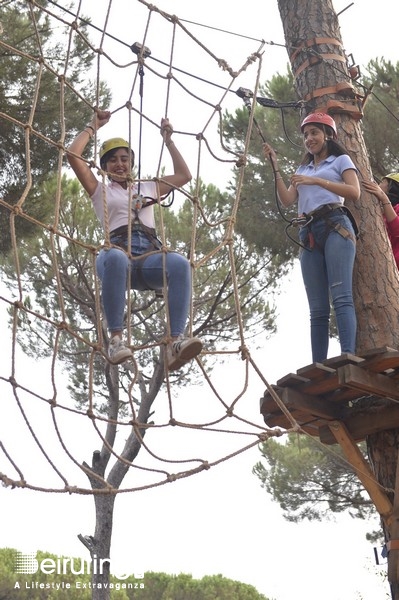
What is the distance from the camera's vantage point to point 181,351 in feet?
10.7

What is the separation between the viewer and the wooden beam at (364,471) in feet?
12.7

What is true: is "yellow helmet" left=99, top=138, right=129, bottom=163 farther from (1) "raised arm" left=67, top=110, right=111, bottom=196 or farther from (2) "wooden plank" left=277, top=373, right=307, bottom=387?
(2) "wooden plank" left=277, top=373, right=307, bottom=387

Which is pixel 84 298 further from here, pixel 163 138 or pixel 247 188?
pixel 163 138

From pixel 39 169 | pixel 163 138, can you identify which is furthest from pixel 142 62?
pixel 39 169

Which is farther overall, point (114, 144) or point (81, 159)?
point (114, 144)

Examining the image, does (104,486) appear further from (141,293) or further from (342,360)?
(342,360)

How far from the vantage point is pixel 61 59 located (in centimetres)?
757

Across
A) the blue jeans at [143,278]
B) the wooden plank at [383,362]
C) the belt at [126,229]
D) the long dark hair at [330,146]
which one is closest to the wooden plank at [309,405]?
the wooden plank at [383,362]

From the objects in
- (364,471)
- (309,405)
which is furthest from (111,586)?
(309,405)

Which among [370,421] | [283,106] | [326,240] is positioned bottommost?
[370,421]

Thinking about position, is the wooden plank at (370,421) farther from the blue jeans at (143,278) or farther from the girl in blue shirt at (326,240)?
the blue jeans at (143,278)

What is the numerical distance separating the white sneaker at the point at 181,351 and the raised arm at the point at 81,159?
69cm

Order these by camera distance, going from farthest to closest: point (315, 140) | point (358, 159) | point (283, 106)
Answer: point (283, 106) → point (358, 159) → point (315, 140)

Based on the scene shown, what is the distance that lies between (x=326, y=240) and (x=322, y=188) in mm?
215
